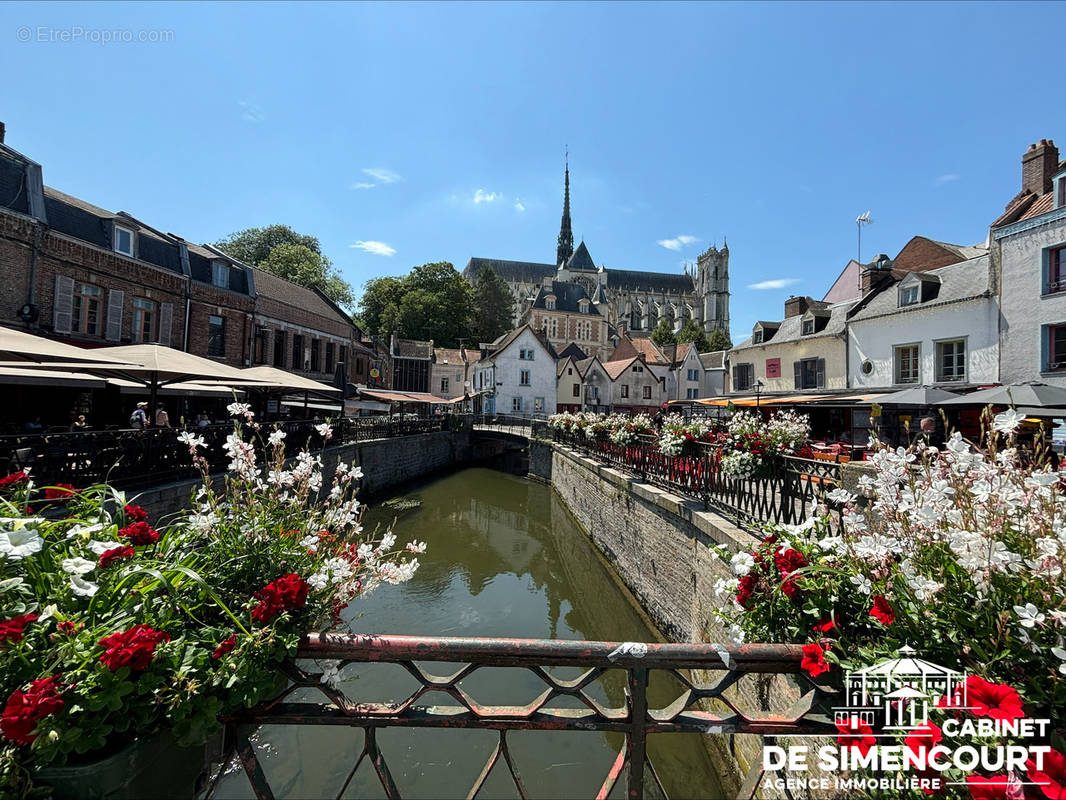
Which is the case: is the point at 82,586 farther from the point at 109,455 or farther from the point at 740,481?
the point at 109,455

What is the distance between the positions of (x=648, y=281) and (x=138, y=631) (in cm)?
10991

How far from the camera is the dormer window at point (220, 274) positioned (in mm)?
23438

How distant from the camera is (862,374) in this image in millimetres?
21953

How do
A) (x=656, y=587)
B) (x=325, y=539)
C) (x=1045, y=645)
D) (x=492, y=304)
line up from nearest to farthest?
(x=1045, y=645) → (x=325, y=539) → (x=656, y=587) → (x=492, y=304)

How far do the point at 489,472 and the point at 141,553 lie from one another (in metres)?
30.1

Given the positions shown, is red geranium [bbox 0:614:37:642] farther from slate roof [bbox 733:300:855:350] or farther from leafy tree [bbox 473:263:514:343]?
leafy tree [bbox 473:263:514:343]

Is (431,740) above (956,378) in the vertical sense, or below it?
below

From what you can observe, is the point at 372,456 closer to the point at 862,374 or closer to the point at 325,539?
the point at 325,539

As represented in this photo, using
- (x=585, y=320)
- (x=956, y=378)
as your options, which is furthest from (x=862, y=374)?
(x=585, y=320)

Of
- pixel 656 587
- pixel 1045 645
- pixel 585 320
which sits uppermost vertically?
→ pixel 585 320

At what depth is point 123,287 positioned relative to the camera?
734 inches

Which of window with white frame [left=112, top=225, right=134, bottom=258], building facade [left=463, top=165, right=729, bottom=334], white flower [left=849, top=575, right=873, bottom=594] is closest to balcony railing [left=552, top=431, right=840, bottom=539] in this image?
white flower [left=849, top=575, right=873, bottom=594]

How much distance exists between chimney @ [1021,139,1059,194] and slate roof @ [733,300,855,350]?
7.35 m

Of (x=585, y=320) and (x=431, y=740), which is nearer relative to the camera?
(x=431, y=740)
